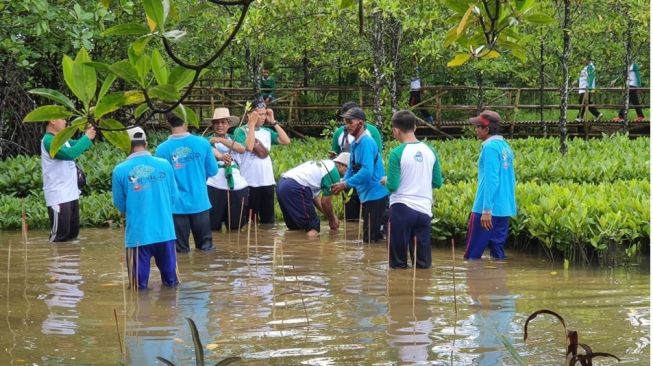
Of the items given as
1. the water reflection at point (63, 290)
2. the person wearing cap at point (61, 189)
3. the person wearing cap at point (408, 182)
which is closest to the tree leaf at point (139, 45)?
the water reflection at point (63, 290)

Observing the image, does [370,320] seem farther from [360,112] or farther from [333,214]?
[333,214]

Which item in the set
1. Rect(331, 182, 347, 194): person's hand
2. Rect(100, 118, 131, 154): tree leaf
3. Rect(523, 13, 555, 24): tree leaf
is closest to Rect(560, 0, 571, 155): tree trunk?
Rect(331, 182, 347, 194): person's hand

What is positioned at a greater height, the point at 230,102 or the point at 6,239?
the point at 230,102

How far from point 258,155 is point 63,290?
4.30m

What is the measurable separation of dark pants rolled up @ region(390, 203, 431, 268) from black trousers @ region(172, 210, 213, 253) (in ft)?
7.24

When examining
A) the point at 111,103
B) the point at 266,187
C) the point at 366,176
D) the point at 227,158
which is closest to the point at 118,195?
the point at 366,176

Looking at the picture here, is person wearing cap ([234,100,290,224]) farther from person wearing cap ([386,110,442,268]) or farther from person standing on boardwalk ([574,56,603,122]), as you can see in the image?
person standing on boardwalk ([574,56,603,122])

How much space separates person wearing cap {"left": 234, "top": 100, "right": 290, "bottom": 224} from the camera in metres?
13.1

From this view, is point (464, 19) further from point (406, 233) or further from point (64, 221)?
point (64, 221)

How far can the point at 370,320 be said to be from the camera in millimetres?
7914

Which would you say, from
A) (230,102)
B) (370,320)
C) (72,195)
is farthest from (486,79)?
(370,320)

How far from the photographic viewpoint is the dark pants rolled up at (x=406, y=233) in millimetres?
9656

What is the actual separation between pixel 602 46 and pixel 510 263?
1551cm

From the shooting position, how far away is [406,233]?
970 centimetres
